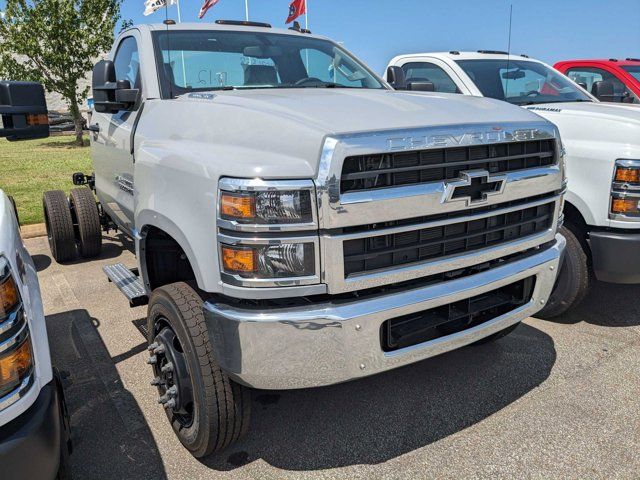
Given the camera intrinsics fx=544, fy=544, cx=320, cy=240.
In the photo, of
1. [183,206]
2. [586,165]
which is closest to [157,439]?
[183,206]

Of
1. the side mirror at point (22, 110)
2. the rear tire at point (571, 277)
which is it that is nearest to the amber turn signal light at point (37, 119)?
the side mirror at point (22, 110)

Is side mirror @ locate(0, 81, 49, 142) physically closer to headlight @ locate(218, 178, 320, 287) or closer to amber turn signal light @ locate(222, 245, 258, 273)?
headlight @ locate(218, 178, 320, 287)

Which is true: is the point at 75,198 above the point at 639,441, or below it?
above

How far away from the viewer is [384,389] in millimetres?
3146

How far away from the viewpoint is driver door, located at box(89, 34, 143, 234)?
3.48m

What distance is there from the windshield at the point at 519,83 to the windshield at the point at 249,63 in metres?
1.70

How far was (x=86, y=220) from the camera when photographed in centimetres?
547

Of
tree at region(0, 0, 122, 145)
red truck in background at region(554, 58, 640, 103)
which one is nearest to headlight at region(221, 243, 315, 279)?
red truck in background at region(554, 58, 640, 103)

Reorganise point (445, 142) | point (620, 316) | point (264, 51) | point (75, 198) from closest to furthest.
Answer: point (445, 142)
point (264, 51)
point (620, 316)
point (75, 198)

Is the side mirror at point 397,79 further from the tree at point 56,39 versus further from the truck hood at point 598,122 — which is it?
the tree at point 56,39

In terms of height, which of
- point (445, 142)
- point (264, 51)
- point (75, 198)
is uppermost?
point (264, 51)

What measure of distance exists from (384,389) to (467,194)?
135 centimetres

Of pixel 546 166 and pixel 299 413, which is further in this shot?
pixel 299 413

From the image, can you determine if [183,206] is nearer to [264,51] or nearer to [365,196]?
[365,196]
